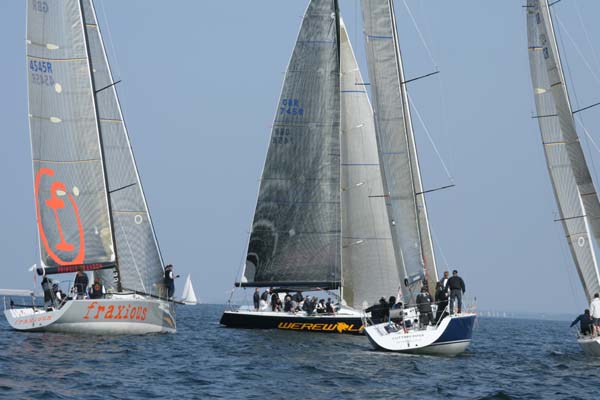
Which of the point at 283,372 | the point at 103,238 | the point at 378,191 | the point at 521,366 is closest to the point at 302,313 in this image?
the point at 378,191

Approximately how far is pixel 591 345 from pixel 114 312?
46.1 ft

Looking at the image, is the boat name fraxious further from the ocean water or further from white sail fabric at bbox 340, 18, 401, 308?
white sail fabric at bbox 340, 18, 401, 308

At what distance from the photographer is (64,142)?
108 feet

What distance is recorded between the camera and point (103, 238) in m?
33.3

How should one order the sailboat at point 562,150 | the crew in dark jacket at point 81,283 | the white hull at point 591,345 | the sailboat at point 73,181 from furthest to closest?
the sailboat at point 73,181 → the crew in dark jacket at point 81,283 → the sailboat at point 562,150 → the white hull at point 591,345

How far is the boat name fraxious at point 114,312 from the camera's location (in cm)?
3127

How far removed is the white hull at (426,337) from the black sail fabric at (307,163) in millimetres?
11077

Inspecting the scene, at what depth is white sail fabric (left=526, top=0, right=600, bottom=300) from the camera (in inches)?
1216

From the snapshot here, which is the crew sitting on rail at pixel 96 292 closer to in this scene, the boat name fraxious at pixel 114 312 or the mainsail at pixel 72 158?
the boat name fraxious at pixel 114 312

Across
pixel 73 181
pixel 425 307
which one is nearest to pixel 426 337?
pixel 425 307

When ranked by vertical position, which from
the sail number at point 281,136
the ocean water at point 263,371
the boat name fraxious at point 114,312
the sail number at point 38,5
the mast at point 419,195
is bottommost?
the ocean water at point 263,371

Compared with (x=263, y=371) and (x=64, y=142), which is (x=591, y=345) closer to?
(x=263, y=371)

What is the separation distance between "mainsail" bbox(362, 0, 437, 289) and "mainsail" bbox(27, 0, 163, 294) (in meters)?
9.09

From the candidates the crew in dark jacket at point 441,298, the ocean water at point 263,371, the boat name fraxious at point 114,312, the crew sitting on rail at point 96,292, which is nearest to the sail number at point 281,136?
the ocean water at point 263,371
